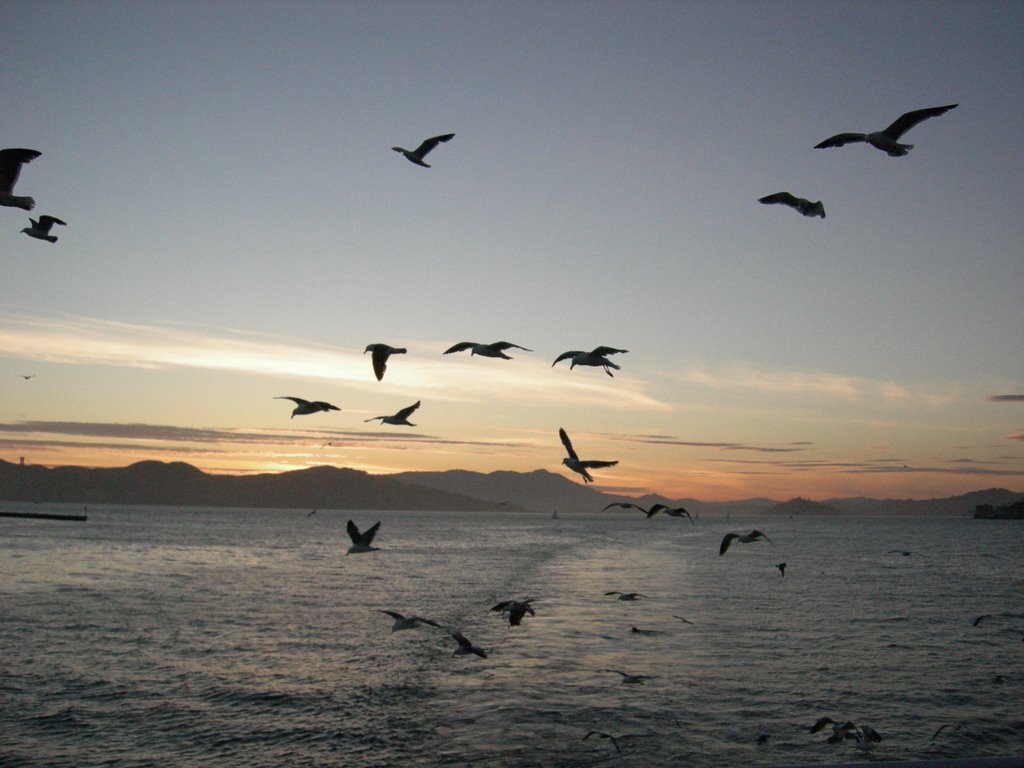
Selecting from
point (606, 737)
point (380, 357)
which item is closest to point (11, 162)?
point (380, 357)

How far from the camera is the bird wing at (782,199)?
46.6 feet

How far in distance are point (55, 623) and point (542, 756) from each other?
22.5m

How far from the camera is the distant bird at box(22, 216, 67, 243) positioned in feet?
39.4

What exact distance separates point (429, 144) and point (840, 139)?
22.6ft

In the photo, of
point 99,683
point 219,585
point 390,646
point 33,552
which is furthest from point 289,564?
point 99,683

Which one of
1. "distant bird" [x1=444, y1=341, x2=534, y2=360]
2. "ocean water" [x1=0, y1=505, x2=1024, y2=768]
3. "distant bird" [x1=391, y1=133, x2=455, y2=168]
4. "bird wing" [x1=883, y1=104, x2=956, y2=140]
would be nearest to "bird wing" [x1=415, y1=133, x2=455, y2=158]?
"distant bird" [x1=391, y1=133, x2=455, y2=168]

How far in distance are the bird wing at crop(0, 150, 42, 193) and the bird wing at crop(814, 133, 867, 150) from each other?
10696 mm

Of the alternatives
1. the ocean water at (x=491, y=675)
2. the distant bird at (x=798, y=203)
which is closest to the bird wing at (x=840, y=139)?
the distant bird at (x=798, y=203)

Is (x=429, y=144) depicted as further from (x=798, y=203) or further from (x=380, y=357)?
(x=798, y=203)

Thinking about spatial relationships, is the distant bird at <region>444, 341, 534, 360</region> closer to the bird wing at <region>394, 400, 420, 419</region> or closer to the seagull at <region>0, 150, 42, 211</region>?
the bird wing at <region>394, 400, 420, 419</region>

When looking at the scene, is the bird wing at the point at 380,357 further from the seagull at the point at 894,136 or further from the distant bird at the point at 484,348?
the seagull at the point at 894,136

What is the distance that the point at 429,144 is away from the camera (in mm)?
14609

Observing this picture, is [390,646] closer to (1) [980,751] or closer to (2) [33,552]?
(1) [980,751]

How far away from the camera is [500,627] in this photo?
29953 mm
